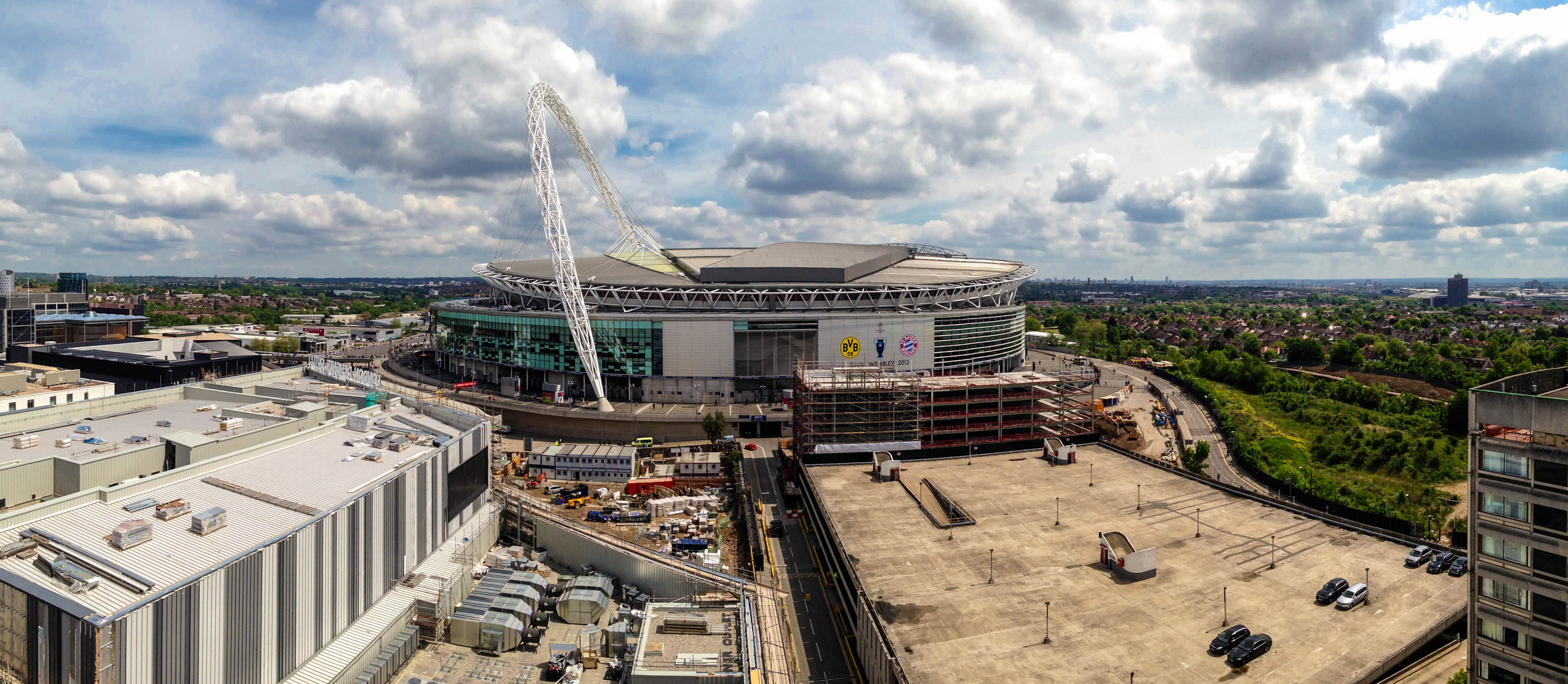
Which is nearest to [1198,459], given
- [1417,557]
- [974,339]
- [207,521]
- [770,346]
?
[1417,557]

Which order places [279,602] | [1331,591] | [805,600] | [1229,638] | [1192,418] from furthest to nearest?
[1192,418], [805,600], [1331,591], [279,602], [1229,638]

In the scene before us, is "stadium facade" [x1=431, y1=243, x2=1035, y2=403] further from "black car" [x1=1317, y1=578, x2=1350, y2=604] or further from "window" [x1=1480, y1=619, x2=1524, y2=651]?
"window" [x1=1480, y1=619, x2=1524, y2=651]

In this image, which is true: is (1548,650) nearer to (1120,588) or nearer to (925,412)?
(1120,588)

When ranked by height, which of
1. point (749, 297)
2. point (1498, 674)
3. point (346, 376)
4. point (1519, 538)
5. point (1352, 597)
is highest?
point (749, 297)

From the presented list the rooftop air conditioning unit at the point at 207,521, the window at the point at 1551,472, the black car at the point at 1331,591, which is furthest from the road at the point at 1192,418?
the rooftop air conditioning unit at the point at 207,521

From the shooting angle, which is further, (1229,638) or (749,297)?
(749,297)

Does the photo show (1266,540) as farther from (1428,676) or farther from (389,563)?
(389,563)

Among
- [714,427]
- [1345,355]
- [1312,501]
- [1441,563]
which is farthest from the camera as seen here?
[1345,355]
